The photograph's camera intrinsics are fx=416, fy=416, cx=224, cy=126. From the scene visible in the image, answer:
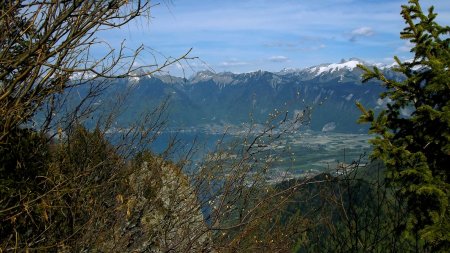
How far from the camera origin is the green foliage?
5672 mm

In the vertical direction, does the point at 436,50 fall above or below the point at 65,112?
above

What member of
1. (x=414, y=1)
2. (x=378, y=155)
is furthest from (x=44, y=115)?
(x=414, y=1)

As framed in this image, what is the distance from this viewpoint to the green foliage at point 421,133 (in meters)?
5.67

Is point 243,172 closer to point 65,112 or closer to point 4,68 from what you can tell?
point 65,112

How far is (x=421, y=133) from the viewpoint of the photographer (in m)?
6.35

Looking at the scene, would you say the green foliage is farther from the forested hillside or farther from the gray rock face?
the gray rock face

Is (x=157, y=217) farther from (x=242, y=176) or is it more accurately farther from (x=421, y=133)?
(x=421, y=133)

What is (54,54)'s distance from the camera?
124 inches

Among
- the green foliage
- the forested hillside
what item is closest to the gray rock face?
the forested hillside

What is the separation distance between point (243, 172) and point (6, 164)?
2945 mm

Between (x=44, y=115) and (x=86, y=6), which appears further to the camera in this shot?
(x=44, y=115)

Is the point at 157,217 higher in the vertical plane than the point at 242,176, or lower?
lower

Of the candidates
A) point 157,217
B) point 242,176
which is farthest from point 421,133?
point 157,217

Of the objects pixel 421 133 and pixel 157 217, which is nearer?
pixel 421 133
